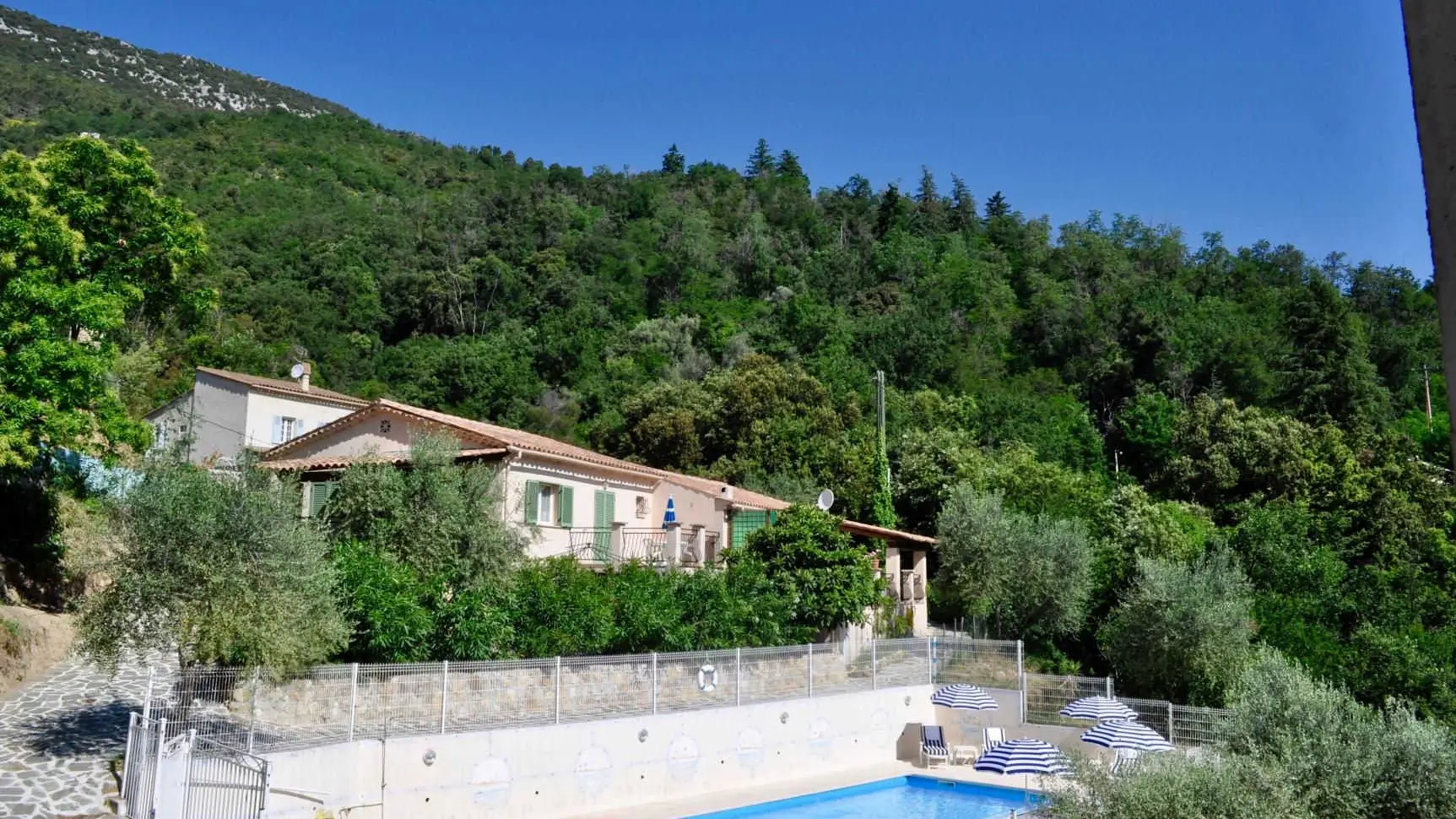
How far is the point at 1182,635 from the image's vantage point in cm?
2823

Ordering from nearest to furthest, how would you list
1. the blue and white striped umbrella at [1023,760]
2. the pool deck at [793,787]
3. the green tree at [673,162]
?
the pool deck at [793,787], the blue and white striped umbrella at [1023,760], the green tree at [673,162]

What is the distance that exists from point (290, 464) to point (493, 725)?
39.9ft

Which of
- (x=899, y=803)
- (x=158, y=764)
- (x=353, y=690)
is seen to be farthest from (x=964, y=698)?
(x=158, y=764)

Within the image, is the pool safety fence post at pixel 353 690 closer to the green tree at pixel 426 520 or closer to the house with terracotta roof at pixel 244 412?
the green tree at pixel 426 520

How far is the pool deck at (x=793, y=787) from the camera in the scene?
18.9 meters

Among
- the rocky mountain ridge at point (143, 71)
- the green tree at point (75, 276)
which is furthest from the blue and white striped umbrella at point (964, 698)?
the rocky mountain ridge at point (143, 71)

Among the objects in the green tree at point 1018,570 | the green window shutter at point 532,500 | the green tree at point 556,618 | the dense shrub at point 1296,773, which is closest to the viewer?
the dense shrub at point 1296,773

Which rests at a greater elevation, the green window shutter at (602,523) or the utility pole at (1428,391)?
the utility pole at (1428,391)

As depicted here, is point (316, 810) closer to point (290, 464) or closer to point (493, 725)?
point (493, 725)

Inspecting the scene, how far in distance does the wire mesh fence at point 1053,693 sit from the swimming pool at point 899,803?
11.2ft

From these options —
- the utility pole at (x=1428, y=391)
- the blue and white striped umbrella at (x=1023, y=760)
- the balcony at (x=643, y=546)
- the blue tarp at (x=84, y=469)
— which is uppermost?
the utility pole at (x=1428, y=391)

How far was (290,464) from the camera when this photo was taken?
1054 inches

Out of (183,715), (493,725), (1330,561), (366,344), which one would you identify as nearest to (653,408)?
(366,344)

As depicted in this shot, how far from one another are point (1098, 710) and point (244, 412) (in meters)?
27.4
